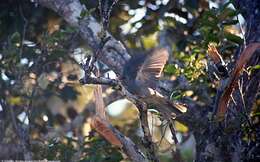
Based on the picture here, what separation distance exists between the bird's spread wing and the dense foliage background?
0.80 ft

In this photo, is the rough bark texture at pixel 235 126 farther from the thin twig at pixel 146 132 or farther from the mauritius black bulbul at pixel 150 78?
the thin twig at pixel 146 132

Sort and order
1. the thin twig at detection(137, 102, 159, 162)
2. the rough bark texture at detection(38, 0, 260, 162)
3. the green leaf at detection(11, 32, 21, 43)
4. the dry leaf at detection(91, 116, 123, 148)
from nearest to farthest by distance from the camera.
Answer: the thin twig at detection(137, 102, 159, 162) < the dry leaf at detection(91, 116, 123, 148) < the rough bark texture at detection(38, 0, 260, 162) < the green leaf at detection(11, 32, 21, 43)

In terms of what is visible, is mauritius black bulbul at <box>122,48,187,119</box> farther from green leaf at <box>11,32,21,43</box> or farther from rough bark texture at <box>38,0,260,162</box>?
green leaf at <box>11,32,21,43</box>

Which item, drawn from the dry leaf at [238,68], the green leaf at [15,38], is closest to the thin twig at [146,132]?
the dry leaf at [238,68]

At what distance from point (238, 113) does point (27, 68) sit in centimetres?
147

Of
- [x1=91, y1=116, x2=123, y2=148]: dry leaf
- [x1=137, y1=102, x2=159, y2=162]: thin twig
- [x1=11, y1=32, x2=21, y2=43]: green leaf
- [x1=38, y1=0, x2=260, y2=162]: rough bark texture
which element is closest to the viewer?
[x1=137, y1=102, x2=159, y2=162]: thin twig

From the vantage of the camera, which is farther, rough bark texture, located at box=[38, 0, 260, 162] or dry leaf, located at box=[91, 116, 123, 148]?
rough bark texture, located at box=[38, 0, 260, 162]

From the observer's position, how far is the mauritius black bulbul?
277 cm

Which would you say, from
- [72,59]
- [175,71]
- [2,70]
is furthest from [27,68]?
[175,71]

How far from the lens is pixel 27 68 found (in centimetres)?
385

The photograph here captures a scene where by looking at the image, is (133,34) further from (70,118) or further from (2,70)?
(70,118)

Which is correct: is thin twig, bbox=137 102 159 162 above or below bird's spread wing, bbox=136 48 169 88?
below

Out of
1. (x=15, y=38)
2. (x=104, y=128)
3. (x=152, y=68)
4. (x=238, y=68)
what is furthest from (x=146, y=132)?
(x=15, y=38)

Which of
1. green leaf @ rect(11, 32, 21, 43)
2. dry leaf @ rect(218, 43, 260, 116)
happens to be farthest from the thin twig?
green leaf @ rect(11, 32, 21, 43)
